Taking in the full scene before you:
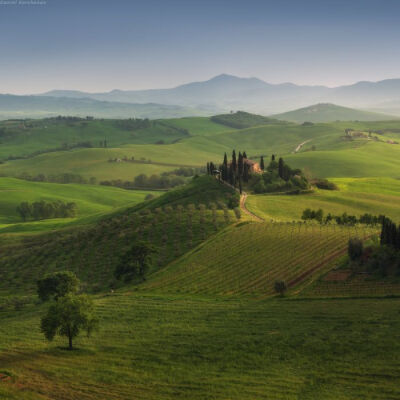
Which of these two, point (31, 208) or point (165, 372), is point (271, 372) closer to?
point (165, 372)

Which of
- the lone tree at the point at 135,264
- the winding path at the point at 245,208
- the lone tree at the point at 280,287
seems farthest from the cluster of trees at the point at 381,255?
the winding path at the point at 245,208

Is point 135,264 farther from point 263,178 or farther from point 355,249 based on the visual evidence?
point 263,178

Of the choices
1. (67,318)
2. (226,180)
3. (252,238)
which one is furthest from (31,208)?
(67,318)

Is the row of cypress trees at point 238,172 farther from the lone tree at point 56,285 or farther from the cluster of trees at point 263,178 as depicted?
the lone tree at point 56,285

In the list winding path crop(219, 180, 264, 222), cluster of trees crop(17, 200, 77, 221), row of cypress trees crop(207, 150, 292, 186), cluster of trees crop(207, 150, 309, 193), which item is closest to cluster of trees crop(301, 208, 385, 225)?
winding path crop(219, 180, 264, 222)

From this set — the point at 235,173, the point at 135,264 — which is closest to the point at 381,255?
the point at 135,264
